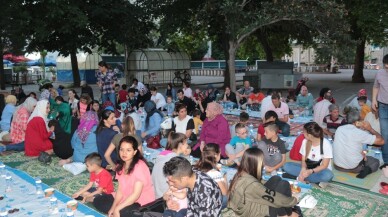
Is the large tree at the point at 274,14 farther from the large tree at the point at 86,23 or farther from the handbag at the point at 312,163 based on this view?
the handbag at the point at 312,163

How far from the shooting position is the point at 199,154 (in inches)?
330

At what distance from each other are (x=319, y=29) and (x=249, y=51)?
2312 cm

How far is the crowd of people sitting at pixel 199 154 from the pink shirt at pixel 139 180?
1 centimetres

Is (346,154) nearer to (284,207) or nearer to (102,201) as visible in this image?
(284,207)

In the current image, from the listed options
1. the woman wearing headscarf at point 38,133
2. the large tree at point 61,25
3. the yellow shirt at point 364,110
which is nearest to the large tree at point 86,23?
the large tree at point 61,25

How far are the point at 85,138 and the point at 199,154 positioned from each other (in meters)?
2.47

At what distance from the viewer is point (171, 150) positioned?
5.64m

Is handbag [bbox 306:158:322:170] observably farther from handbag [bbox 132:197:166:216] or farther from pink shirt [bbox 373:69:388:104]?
handbag [bbox 132:197:166:216]

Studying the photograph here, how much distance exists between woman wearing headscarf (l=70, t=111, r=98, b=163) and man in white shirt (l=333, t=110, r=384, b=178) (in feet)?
16.0

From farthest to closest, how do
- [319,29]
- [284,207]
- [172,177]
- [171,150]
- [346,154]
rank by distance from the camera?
A: [319,29]
[346,154]
[171,150]
[284,207]
[172,177]

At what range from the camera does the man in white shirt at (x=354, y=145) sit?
6832mm

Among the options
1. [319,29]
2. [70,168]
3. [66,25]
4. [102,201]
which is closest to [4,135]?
[70,168]

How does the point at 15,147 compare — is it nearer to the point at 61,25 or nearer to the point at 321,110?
the point at 321,110

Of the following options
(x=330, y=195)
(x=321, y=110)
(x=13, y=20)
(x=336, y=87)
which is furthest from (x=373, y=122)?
(x=13, y=20)
